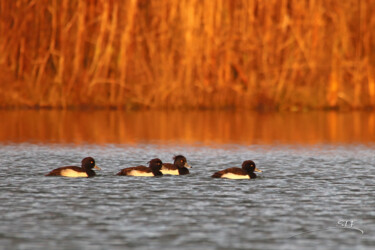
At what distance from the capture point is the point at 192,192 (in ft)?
43.0

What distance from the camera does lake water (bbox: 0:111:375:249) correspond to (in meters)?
9.70

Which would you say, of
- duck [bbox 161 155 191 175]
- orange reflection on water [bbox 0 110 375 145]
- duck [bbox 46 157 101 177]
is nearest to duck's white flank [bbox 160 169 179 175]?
duck [bbox 161 155 191 175]

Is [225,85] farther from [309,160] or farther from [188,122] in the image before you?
[309,160]

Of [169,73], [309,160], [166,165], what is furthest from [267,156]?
[169,73]

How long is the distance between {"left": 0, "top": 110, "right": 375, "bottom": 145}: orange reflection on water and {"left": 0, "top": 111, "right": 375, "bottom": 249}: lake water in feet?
0.27

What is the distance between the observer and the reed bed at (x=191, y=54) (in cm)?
3189

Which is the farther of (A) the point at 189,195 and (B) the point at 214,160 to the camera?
(B) the point at 214,160

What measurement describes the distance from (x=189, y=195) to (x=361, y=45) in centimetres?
2215

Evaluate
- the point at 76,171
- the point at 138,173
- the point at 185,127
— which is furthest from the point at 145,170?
the point at 185,127

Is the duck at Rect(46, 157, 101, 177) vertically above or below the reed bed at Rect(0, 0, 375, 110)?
below

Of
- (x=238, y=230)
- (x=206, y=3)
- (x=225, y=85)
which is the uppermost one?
(x=206, y=3)

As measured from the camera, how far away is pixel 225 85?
106 ft

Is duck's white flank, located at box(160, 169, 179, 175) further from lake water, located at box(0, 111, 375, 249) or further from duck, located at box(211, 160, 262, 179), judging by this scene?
duck, located at box(211, 160, 262, 179)

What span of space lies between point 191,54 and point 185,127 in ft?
19.2
